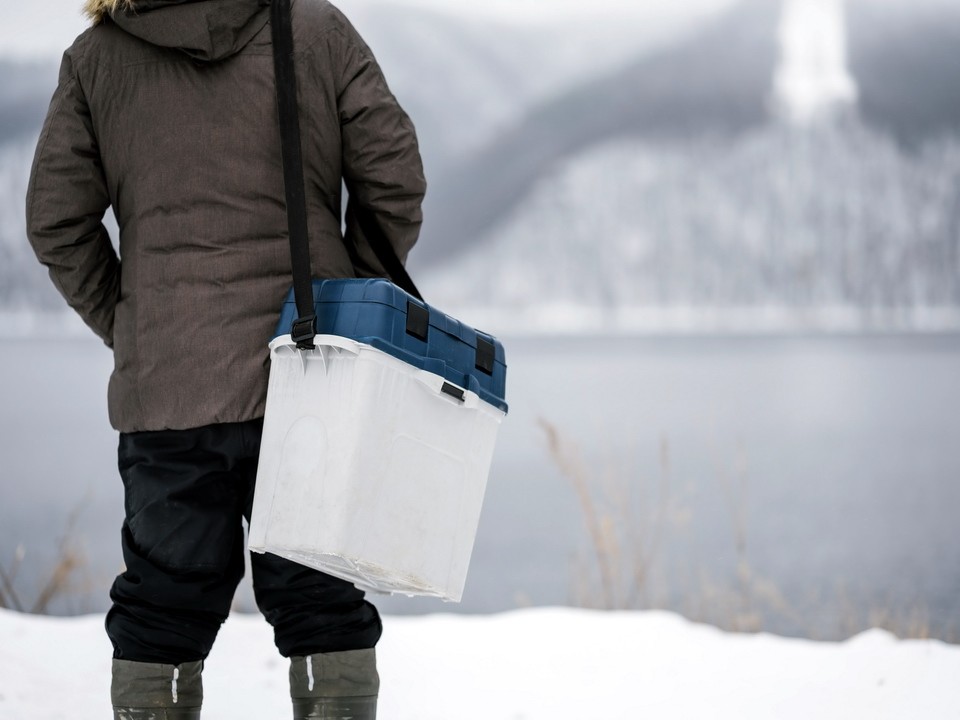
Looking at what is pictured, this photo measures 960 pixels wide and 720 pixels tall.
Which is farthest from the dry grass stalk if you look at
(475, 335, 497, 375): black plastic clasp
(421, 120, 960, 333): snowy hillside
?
(475, 335, 497, 375): black plastic clasp

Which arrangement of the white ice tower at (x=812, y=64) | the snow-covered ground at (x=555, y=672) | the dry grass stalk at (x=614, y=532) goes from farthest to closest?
the white ice tower at (x=812, y=64) → the dry grass stalk at (x=614, y=532) → the snow-covered ground at (x=555, y=672)

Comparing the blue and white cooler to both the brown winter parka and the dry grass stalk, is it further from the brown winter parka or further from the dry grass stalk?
the dry grass stalk

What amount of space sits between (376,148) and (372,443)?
15.1 inches

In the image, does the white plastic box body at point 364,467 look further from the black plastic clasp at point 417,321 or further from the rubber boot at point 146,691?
the rubber boot at point 146,691

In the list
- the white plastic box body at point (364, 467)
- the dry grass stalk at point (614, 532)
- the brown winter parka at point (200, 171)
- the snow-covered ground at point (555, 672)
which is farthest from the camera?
the dry grass stalk at point (614, 532)

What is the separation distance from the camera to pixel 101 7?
50.8 inches

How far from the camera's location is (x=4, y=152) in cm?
315

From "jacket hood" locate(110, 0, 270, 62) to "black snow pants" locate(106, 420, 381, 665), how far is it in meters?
0.45

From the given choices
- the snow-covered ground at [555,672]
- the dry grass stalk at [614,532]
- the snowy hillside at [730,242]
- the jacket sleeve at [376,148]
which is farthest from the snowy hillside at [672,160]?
the jacket sleeve at [376,148]

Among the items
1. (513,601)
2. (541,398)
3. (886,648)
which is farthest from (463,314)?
(886,648)

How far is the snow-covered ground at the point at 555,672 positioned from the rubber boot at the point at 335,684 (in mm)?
804

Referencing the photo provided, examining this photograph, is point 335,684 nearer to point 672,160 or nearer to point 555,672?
point 555,672

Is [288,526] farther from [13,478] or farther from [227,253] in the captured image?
[13,478]

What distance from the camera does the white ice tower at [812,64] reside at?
10.2ft
